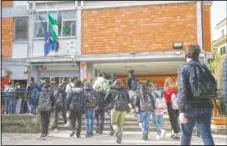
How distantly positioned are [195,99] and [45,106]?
6.61 metres

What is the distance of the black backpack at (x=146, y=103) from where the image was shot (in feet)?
35.0

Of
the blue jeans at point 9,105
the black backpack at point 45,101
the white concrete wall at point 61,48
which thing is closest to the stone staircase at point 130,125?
the blue jeans at point 9,105

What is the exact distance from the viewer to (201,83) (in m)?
5.32

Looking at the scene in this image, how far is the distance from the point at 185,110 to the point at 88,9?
16.3 metres

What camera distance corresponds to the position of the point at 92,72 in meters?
21.1

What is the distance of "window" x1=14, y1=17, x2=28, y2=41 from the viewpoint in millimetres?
22083

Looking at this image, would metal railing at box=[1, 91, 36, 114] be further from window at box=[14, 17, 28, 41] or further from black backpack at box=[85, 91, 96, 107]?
window at box=[14, 17, 28, 41]

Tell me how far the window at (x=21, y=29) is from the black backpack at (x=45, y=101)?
11.3 m

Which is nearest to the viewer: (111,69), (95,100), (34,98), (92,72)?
(95,100)

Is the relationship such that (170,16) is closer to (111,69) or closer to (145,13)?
(145,13)

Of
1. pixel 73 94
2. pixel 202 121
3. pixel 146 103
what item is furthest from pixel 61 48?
pixel 202 121

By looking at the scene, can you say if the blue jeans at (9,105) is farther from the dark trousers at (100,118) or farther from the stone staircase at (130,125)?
the dark trousers at (100,118)

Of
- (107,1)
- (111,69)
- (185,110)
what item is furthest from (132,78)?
(185,110)

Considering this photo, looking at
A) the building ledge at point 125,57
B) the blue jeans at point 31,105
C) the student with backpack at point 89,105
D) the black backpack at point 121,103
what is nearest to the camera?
the black backpack at point 121,103
